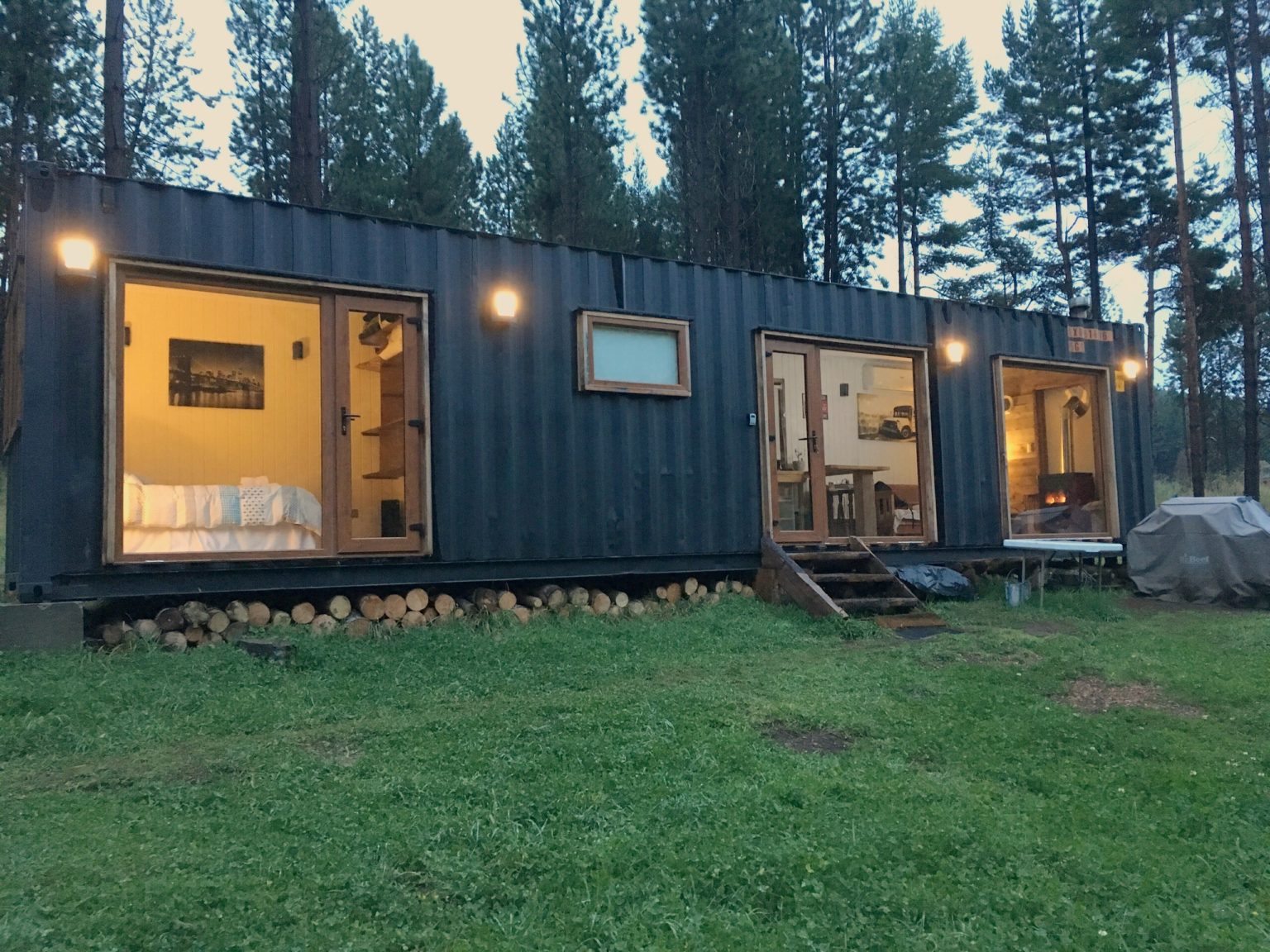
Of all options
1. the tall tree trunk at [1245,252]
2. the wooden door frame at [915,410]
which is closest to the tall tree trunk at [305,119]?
the wooden door frame at [915,410]

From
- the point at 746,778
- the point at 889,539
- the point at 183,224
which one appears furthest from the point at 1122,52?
the point at 746,778

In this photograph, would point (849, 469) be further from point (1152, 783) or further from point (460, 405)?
point (1152, 783)

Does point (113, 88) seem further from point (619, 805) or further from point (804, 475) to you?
point (619, 805)

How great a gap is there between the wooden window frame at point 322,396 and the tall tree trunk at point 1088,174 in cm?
1567

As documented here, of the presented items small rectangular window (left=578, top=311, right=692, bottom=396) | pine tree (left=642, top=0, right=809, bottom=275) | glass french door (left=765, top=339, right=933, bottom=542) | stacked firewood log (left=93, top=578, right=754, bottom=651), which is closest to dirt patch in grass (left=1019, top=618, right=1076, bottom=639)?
glass french door (left=765, top=339, right=933, bottom=542)

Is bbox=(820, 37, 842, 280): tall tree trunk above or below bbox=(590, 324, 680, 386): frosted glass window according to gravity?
above

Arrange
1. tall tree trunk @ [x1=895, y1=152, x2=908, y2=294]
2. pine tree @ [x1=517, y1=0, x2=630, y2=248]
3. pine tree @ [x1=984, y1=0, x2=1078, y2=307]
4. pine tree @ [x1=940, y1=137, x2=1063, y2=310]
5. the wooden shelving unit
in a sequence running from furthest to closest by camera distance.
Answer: pine tree @ [x1=940, y1=137, x2=1063, y2=310], pine tree @ [x1=984, y1=0, x2=1078, y2=307], tall tree trunk @ [x1=895, y1=152, x2=908, y2=294], pine tree @ [x1=517, y1=0, x2=630, y2=248], the wooden shelving unit

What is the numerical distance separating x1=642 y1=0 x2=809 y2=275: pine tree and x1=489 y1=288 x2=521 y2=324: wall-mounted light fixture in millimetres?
10376

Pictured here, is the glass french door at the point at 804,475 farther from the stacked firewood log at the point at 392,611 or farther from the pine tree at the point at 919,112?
the pine tree at the point at 919,112

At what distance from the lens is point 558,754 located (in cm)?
341

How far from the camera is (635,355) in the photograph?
7.00 m

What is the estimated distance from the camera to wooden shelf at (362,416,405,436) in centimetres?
629

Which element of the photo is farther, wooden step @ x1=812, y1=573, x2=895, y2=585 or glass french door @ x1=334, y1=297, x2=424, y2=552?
wooden step @ x1=812, y1=573, x2=895, y2=585

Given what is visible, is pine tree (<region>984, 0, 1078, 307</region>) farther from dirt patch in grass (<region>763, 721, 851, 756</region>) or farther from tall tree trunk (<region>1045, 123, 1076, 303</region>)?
dirt patch in grass (<region>763, 721, 851, 756</region>)
